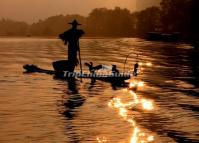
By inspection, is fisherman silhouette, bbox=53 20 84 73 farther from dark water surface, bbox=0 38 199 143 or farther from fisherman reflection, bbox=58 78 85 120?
fisherman reflection, bbox=58 78 85 120

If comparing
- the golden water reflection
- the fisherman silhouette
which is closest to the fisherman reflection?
the golden water reflection

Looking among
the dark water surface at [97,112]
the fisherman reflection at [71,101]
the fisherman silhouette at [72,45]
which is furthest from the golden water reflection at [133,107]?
the fisherman silhouette at [72,45]

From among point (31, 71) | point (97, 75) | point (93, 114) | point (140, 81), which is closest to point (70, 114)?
point (93, 114)

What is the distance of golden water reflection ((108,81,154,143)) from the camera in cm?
2562

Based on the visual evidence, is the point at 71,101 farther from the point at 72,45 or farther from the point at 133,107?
the point at 72,45

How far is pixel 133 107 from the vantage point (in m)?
34.7

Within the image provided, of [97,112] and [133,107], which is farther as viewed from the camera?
[133,107]

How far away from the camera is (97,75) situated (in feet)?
161

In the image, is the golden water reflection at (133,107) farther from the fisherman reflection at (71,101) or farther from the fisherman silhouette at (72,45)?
the fisherman silhouette at (72,45)

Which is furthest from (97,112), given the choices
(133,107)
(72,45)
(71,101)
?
(72,45)

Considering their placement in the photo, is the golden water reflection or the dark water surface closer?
the golden water reflection

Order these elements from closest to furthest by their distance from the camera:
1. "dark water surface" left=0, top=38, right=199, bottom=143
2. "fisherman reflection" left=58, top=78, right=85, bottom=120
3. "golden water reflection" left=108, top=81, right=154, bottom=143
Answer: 1. "golden water reflection" left=108, top=81, right=154, bottom=143
2. "dark water surface" left=0, top=38, right=199, bottom=143
3. "fisherman reflection" left=58, top=78, right=85, bottom=120

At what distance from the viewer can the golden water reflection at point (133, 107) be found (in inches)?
1009

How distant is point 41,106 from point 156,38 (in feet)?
537
